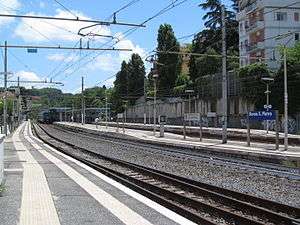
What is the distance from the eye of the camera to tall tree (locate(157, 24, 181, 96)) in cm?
10881

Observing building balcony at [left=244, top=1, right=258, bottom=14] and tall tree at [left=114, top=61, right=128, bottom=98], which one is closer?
building balcony at [left=244, top=1, right=258, bottom=14]

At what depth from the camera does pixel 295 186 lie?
16938mm

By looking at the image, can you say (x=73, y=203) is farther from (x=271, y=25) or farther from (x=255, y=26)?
(x=255, y=26)

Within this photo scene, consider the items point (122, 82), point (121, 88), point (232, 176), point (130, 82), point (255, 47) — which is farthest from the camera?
point (121, 88)

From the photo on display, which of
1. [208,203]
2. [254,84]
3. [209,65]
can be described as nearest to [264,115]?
[208,203]

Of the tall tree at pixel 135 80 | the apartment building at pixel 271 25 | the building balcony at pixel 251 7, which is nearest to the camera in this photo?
the apartment building at pixel 271 25

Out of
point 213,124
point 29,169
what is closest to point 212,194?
point 29,169

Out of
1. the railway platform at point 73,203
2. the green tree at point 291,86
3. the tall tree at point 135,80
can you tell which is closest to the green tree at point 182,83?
the tall tree at point 135,80

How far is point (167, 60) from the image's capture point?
109125mm

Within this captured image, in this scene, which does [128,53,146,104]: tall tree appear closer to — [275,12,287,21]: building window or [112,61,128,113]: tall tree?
[112,61,128,113]: tall tree

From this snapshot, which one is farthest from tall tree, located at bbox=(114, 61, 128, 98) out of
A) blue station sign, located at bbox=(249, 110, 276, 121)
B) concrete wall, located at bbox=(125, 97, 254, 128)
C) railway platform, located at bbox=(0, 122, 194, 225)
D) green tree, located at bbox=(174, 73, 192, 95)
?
railway platform, located at bbox=(0, 122, 194, 225)

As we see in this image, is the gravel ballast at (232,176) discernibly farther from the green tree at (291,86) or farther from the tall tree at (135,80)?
the tall tree at (135,80)

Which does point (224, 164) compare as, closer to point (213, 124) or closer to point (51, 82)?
point (51, 82)

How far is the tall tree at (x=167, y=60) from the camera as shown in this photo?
108812 millimetres
